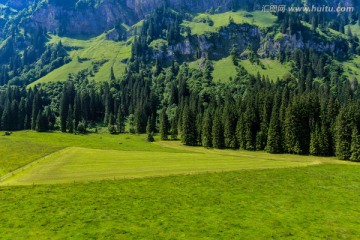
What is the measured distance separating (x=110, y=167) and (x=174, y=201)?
1392 inches

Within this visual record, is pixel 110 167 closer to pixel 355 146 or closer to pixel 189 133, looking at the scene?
pixel 189 133

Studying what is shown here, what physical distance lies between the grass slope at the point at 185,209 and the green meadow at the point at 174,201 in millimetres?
127

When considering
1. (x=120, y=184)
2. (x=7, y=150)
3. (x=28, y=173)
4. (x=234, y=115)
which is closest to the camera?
(x=120, y=184)

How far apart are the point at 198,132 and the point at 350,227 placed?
11943cm

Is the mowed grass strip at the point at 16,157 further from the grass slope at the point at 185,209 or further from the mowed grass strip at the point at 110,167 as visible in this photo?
the grass slope at the point at 185,209

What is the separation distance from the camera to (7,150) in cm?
11162

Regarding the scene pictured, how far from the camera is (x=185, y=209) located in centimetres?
4828

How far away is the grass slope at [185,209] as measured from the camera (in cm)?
3872

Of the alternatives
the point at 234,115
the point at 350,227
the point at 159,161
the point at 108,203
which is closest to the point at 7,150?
the point at 159,161

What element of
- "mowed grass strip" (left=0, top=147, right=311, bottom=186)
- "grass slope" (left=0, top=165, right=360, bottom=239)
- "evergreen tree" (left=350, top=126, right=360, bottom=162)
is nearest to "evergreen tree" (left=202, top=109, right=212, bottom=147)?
"mowed grass strip" (left=0, top=147, right=311, bottom=186)

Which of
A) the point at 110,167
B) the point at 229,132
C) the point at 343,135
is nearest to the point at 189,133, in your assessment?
the point at 229,132

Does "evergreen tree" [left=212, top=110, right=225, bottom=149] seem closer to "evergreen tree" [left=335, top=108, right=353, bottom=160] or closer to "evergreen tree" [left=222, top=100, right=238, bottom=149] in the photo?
"evergreen tree" [left=222, top=100, right=238, bottom=149]

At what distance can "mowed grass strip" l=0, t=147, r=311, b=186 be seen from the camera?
228 feet

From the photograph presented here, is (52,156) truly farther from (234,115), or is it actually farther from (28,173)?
(234,115)
